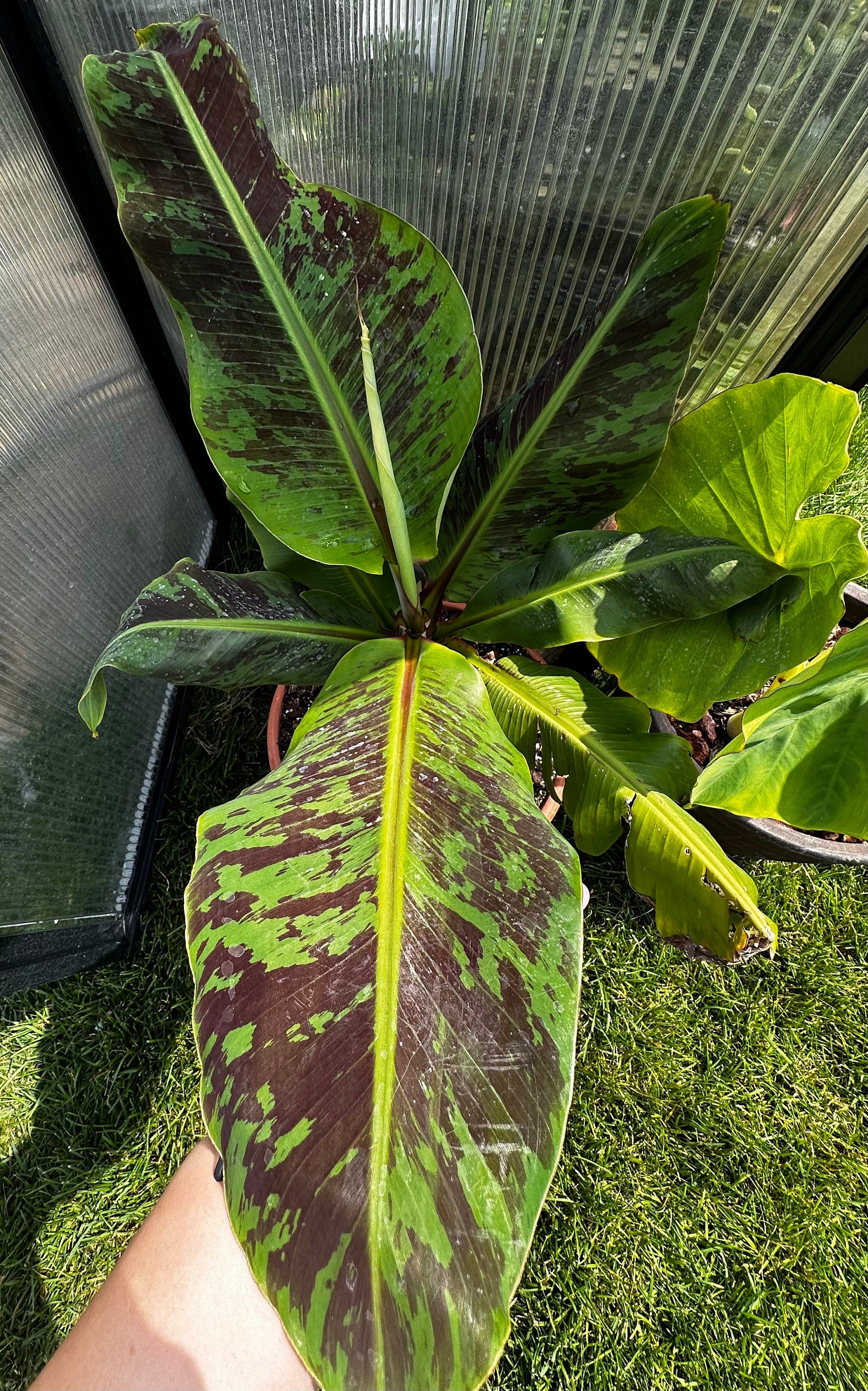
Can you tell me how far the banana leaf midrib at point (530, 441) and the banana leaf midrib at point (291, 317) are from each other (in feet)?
0.45

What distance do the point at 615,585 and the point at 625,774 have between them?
22cm

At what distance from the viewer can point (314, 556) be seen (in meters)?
0.87

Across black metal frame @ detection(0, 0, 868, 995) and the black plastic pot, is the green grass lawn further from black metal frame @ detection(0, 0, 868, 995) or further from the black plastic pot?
the black plastic pot

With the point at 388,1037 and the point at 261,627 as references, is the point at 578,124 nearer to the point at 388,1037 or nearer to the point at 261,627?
the point at 261,627

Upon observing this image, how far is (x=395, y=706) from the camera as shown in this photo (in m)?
0.78

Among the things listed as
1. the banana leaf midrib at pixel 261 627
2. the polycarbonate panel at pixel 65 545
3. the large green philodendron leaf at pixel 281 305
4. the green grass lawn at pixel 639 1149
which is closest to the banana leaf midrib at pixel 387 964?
the banana leaf midrib at pixel 261 627

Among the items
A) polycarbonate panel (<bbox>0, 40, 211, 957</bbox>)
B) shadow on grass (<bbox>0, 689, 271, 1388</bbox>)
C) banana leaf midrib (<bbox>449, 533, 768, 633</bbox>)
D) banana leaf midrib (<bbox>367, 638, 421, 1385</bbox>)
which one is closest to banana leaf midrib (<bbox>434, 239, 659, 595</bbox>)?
banana leaf midrib (<bbox>449, 533, 768, 633</bbox>)

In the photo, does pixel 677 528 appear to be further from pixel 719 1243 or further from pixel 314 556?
pixel 719 1243

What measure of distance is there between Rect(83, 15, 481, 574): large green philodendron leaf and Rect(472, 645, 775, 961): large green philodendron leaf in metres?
0.27

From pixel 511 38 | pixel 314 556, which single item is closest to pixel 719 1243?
pixel 314 556

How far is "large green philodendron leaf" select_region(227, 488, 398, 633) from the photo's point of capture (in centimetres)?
100

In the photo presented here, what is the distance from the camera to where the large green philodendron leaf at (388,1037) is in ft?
1.52

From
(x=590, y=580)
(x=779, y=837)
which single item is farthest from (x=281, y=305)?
(x=779, y=837)

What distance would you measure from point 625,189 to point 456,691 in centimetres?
64
